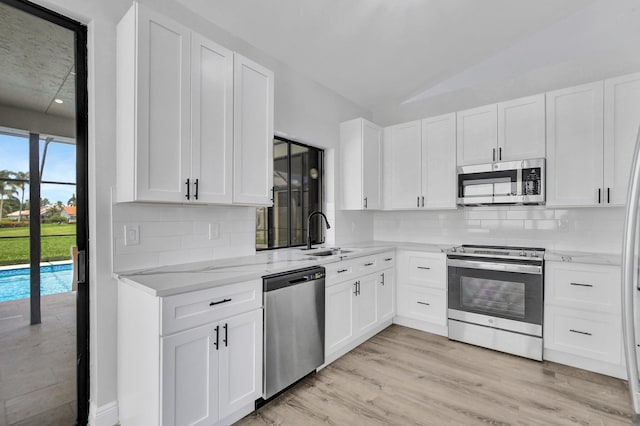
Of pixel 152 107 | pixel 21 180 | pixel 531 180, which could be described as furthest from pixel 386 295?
pixel 21 180

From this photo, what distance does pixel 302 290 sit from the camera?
2.32m

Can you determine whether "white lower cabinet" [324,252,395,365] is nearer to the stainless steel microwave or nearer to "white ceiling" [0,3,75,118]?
the stainless steel microwave

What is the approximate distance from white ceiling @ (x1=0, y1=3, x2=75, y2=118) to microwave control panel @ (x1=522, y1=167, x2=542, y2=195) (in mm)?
3744

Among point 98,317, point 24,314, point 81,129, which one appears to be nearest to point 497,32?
point 81,129

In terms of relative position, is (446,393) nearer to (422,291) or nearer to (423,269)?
(422,291)

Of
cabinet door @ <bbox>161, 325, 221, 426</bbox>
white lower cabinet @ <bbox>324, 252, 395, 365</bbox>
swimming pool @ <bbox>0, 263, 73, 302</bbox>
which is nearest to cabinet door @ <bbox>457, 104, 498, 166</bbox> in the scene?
white lower cabinet @ <bbox>324, 252, 395, 365</bbox>

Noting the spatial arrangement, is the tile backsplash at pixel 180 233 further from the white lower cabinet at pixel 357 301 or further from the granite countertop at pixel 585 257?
the granite countertop at pixel 585 257

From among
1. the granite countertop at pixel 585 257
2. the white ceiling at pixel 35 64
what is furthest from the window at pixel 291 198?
the granite countertop at pixel 585 257

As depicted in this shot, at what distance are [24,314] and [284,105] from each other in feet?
8.32

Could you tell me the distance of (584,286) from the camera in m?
2.64

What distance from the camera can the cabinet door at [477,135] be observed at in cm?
330

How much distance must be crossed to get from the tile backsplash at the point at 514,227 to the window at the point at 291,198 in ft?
4.17

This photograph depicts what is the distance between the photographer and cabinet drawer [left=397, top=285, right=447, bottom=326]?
131 inches

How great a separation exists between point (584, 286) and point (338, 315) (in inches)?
82.7
